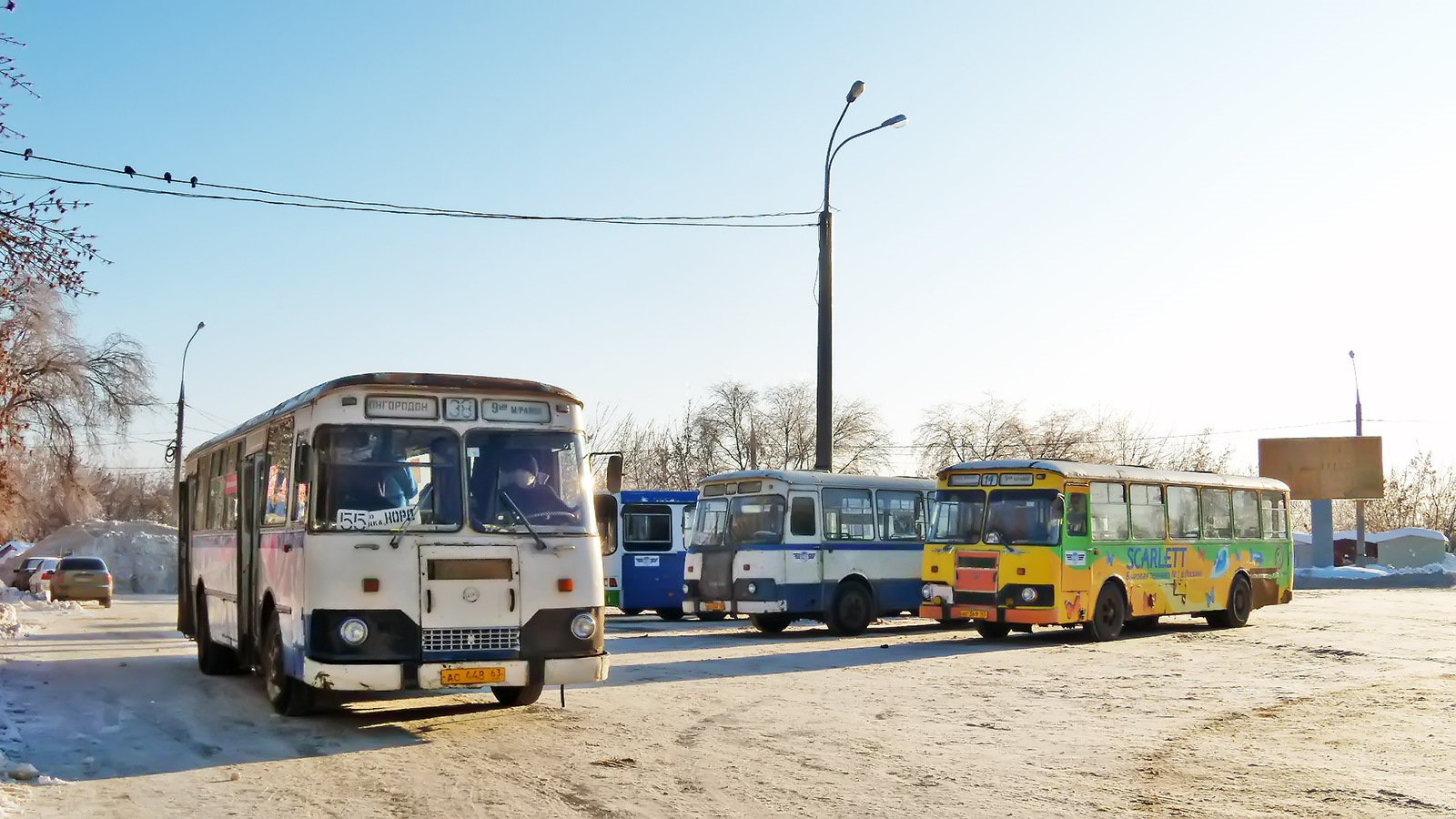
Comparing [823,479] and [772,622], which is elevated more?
[823,479]

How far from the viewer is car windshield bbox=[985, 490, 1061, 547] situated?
2194 centimetres

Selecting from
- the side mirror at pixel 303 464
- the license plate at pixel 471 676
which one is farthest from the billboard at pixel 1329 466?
the side mirror at pixel 303 464

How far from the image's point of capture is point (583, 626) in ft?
37.2

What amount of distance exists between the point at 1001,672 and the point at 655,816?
9921 millimetres

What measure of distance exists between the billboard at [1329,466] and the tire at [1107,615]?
1519 inches

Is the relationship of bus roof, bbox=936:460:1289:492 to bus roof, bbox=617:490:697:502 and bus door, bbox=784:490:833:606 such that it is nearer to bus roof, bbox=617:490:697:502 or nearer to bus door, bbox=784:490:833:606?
bus door, bbox=784:490:833:606

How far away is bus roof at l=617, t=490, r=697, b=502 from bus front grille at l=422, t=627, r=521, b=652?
62.8 feet

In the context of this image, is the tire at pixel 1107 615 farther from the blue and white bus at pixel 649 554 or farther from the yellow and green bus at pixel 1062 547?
the blue and white bus at pixel 649 554

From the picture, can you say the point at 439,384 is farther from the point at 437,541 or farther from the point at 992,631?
the point at 992,631

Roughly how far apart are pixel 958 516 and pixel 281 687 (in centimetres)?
1314

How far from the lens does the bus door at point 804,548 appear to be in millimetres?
23891

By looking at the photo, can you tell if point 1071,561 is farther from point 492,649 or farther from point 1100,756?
point 492,649

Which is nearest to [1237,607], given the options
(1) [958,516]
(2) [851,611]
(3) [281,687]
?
(1) [958,516]

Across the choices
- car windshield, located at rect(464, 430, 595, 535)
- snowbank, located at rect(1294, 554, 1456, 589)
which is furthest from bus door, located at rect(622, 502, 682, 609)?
snowbank, located at rect(1294, 554, 1456, 589)
